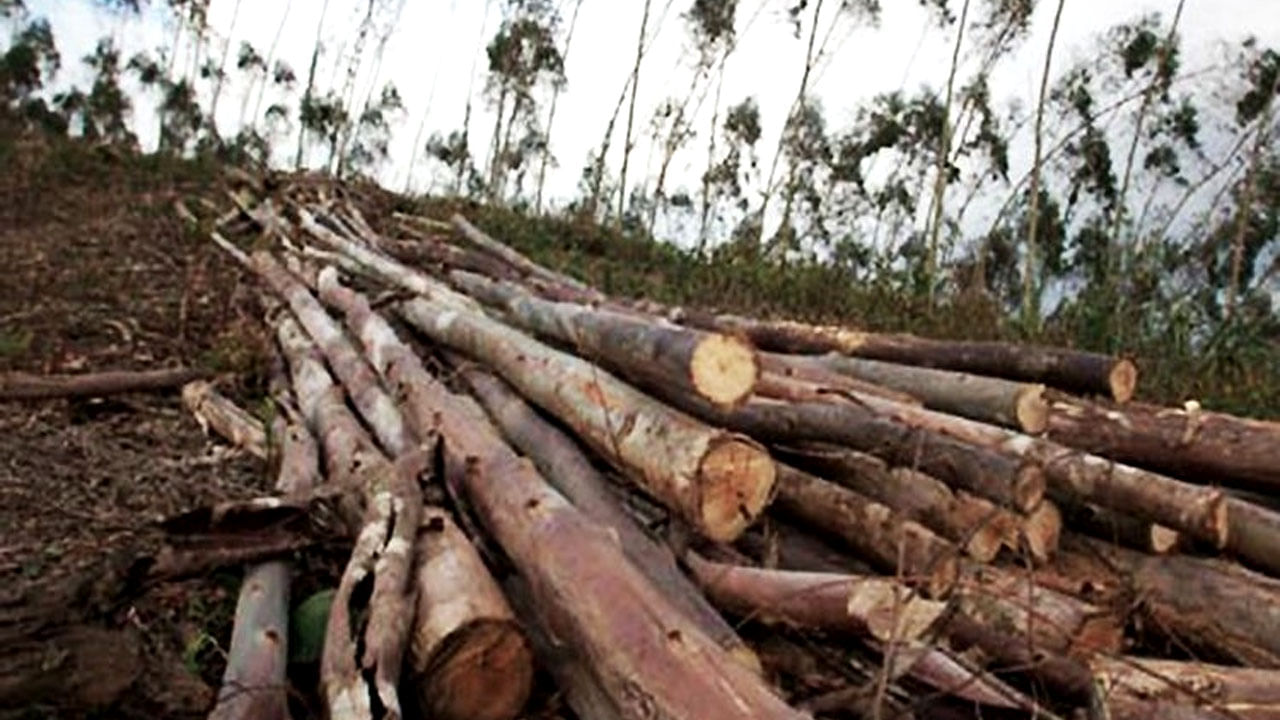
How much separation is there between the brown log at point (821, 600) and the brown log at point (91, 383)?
12.0 ft

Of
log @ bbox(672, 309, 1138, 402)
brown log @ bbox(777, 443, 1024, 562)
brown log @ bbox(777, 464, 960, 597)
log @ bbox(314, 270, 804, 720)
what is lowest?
log @ bbox(314, 270, 804, 720)

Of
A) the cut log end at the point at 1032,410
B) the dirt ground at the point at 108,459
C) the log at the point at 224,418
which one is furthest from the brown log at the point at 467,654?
the log at the point at 224,418

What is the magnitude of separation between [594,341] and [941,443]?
41.7 inches

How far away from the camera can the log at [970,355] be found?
400 cm

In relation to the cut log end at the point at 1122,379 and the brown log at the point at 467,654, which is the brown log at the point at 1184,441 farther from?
the brown log at the point at 467,654

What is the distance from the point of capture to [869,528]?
3.31m

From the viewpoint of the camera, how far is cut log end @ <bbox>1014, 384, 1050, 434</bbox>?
12.3 feet

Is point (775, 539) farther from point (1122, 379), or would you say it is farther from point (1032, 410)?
point (1122, 379)

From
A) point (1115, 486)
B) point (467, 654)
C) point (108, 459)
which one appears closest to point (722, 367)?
point (467, 654)

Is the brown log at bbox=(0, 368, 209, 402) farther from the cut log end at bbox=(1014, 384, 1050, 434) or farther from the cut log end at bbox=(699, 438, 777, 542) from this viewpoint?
the cut log end at bbox=(1014, 384, 1050, 434)

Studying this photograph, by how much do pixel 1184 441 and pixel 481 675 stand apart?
214 centimetres

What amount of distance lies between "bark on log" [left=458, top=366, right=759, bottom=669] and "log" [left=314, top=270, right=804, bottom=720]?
127 mm

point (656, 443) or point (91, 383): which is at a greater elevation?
point (656, 443)

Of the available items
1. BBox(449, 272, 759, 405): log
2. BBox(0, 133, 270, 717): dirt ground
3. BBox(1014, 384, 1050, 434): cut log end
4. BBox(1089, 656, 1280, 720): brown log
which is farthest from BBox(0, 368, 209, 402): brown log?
BBox(1089, 656, 1280, 720): brown log
